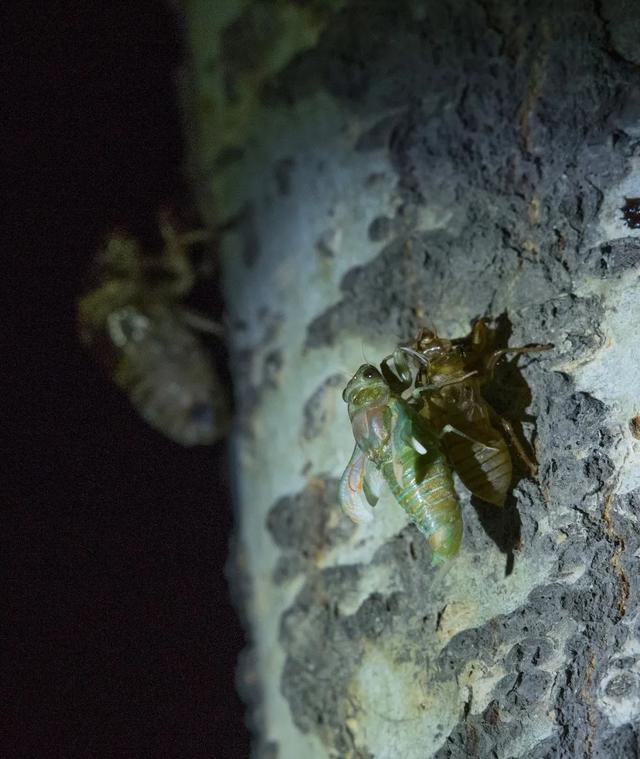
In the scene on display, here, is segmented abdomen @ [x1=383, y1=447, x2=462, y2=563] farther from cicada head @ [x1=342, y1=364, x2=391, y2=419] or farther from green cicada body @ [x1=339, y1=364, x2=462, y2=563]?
cicada head @ [x1=342, y1=364, x2=391, y2=419]

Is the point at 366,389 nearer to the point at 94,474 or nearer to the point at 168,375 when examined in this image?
the point at 168,375

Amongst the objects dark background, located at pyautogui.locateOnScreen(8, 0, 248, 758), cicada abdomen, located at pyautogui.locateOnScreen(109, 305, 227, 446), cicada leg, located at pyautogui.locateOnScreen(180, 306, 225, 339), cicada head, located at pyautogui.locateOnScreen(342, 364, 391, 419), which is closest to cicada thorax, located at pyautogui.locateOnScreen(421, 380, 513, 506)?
cicada head, located at pyautogui.locateOnScreen(342, 364, 391, 419)

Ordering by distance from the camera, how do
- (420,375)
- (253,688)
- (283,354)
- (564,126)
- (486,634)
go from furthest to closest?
(253,688) → (283,354) → (420,375) → (564,126) → (486,634)

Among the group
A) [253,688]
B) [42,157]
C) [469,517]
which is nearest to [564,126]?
[469,517]

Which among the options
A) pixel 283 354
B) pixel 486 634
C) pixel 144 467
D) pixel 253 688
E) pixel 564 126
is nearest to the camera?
pixel 486 634

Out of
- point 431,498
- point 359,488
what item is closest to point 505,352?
point 431,498

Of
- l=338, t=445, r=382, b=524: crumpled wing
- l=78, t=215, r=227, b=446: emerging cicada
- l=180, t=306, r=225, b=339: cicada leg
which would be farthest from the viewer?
l=180, t=306, r=225, b=339: cicada leg

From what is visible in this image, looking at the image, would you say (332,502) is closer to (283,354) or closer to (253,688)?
(283,354)
